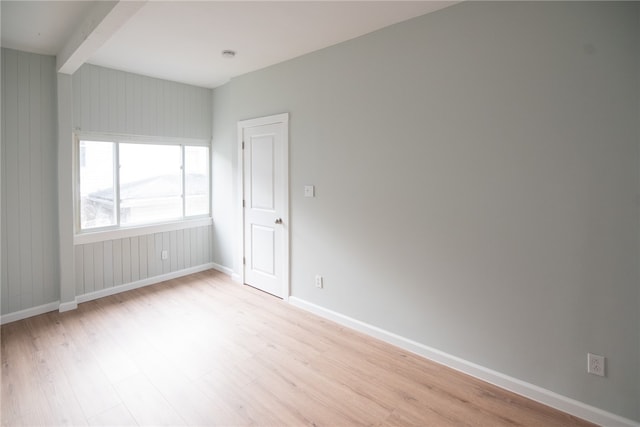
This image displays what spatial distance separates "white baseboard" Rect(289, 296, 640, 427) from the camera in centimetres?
196

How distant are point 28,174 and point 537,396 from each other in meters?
4.82

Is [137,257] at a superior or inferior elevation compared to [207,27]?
inferior

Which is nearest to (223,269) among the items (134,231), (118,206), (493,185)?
(134,231)

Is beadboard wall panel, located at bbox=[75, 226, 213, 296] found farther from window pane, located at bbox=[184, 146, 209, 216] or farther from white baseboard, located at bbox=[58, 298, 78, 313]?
window pane, located at bbox=[184, 146, 209, 216]

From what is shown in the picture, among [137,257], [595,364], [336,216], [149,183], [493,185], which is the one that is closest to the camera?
[595,364]

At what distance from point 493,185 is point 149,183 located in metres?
4.04

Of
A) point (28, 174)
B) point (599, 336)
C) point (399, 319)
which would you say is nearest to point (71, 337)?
point (28, 174)

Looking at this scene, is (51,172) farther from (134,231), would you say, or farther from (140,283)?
(140,283)

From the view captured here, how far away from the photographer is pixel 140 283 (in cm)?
427

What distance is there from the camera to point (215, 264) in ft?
16.4

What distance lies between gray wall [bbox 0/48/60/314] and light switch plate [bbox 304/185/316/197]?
2.68m

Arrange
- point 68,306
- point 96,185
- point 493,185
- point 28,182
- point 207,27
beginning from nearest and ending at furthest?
point 493,185
point 207,27
point 28,182
point 68,306
point 96,185

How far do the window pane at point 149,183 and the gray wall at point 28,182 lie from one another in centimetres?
74

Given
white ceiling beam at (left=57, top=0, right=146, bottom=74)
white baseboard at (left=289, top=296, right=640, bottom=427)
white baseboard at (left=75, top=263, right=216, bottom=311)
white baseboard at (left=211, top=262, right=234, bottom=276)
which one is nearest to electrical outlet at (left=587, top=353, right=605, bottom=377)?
white baseboard at (left=289, top=296, right=640, bottom=427)
